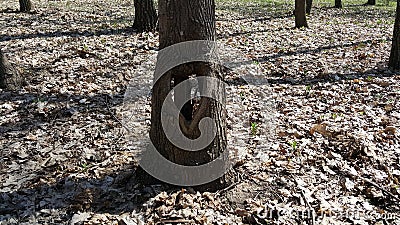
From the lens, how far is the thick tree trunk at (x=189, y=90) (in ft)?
11.7

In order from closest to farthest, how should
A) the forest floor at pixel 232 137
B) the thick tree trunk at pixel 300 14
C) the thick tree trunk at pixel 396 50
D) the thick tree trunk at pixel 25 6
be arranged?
the forest floor at pixel 232 137 → the thick tree trunk at pixel 396 50 → the thick tree trunk at pixel 300 14 → the thick tree trunk at pixel 25 6

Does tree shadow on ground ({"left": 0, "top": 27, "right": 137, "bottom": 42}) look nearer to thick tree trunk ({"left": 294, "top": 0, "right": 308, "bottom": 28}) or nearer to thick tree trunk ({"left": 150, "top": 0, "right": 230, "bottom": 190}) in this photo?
thick tree trunk ({"left": 294, "top": 0, "right": 308, "bottom": 28})

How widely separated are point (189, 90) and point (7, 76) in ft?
13.8

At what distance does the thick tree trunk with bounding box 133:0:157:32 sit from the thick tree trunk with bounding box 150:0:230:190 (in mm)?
7192

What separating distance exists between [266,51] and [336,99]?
343 centimetres

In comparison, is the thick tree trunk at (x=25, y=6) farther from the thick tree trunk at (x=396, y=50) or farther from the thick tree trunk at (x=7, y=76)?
the thick tree trunk at (x=396, y=50)

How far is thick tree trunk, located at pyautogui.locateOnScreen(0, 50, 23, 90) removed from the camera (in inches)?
257

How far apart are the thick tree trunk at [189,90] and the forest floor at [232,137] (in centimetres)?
37

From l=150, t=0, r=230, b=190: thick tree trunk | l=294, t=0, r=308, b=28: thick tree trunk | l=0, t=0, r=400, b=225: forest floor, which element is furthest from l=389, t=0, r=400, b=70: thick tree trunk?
l=150, t=0, r=230, b=190: thick tree trunk

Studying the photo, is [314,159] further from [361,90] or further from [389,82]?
[389,82]

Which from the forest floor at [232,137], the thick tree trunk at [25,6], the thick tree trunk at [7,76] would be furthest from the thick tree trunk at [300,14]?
the thick tree trunk at [7,76]

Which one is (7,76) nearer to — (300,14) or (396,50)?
(396,50)

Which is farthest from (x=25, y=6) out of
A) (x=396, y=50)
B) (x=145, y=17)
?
(x=396, y=50)

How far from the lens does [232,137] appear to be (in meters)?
5.27
